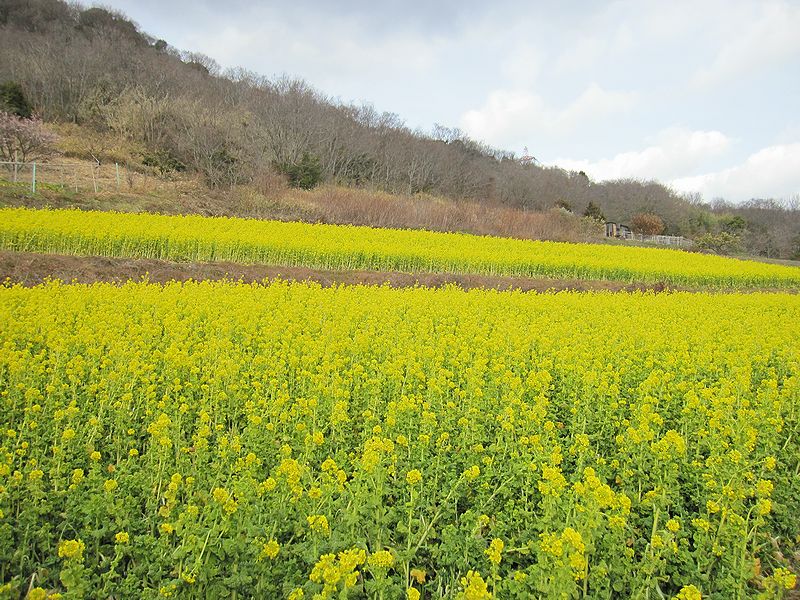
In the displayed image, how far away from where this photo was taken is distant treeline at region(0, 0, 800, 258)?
41.8 metres

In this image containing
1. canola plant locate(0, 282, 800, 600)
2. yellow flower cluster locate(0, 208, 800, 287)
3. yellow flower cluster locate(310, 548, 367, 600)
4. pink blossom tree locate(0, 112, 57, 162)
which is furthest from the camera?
pink blossom tree locate(0, 112, 57, 162)

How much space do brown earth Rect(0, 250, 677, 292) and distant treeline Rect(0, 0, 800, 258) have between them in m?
23.1

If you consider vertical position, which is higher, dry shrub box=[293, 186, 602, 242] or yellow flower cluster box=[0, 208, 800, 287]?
dry shrub box=[293, 186, 602, 242]

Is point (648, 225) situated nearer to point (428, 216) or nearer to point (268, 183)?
point (428, 216)

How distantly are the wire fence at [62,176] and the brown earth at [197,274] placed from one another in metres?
11.0

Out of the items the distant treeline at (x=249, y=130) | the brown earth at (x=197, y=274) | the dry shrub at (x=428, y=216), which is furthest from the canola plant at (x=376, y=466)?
the distant treeline at (x=249, y=130)

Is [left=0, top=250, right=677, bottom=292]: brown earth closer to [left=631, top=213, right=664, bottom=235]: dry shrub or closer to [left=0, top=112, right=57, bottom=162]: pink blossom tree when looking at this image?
[left=0, top=112, right=57, bottom=162]: pink blossom tree

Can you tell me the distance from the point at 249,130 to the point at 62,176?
20.6 metres

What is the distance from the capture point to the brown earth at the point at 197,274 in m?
12.4

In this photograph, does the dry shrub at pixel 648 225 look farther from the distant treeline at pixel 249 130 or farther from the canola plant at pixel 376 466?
the canola plant at pixel 376 466

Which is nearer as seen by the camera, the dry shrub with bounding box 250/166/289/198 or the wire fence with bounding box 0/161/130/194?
the wire fence with bounding box 0/161/130/194

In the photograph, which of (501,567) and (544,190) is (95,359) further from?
(544,190)

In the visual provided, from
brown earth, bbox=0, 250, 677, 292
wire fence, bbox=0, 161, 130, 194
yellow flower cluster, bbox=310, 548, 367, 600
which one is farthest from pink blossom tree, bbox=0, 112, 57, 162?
yellow flower cluster, bbox=310, 548, 367, 600

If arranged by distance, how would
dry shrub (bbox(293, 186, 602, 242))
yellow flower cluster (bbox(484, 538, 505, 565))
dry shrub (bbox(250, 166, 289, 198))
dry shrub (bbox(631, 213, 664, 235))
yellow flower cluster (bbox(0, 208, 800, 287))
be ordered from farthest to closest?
1. dry shrub (bbox(631, 213, 664, 235))
2. dry shrub (bbox(250, 166, 289, 198))
3. dry shrub (bbox(293, 186, 602, 242))
4. yellow flower cluster (bbox(0, 208, 800, 287))
5. yellow flower cluster (bbox(484, 538, 505, 565))
